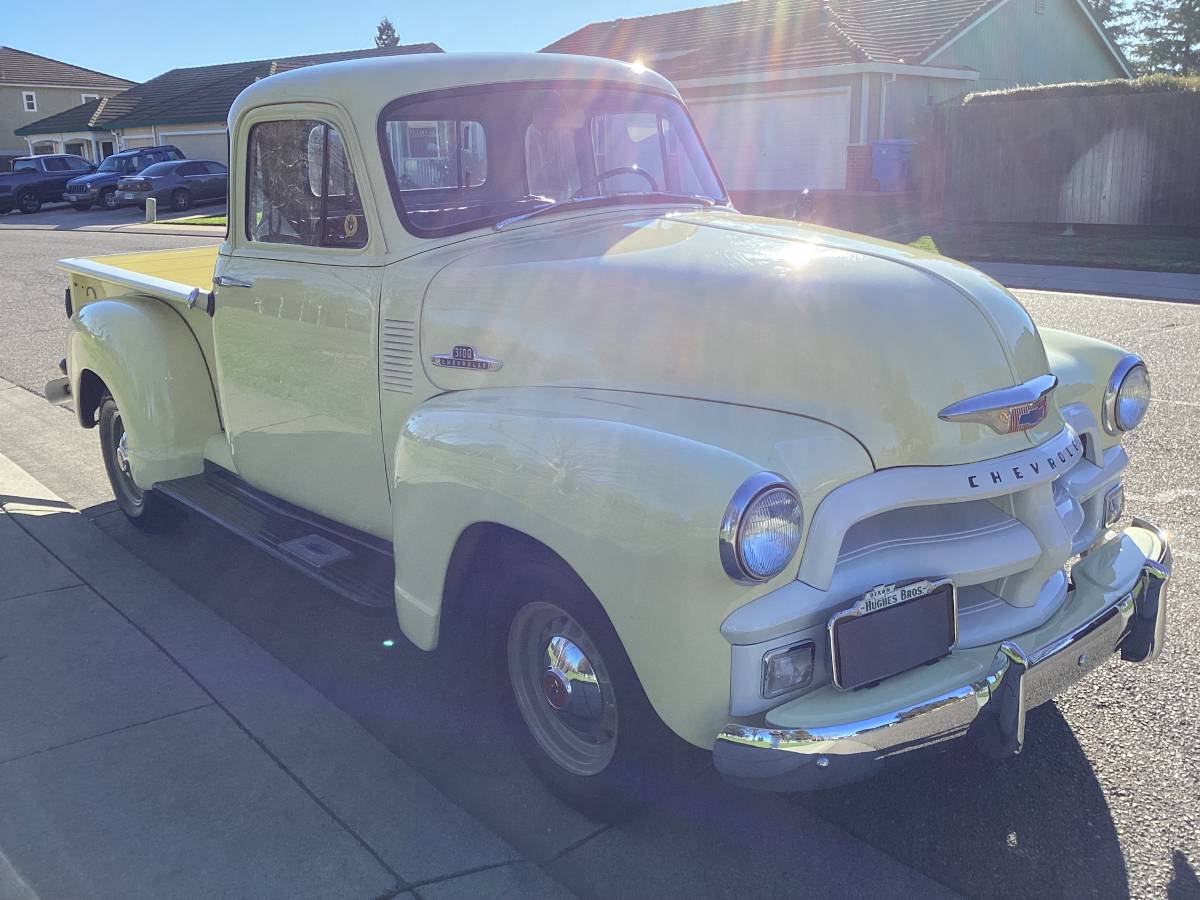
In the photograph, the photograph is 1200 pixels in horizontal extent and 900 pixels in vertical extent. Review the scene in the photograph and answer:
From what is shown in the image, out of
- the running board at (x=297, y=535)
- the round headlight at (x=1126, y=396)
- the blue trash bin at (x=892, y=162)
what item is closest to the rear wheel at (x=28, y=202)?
the blue trash bin at (x=892, y=162)

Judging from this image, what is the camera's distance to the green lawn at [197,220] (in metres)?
25.9

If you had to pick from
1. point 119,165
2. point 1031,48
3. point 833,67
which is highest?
point 1031,48

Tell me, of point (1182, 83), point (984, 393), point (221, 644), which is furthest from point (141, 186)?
point (984, 393)

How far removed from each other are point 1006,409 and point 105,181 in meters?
34.6

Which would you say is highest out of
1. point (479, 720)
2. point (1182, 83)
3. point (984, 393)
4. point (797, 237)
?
point (1182, 83)

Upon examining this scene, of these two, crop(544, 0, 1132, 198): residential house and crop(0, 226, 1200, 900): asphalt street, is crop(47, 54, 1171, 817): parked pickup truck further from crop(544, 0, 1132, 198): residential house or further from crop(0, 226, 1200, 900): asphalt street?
crop(544, 0, 1132, 198): residential house

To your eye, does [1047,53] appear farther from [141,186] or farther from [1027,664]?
[1027,664]

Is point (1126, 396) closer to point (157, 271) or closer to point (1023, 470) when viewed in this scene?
point (1023, 470)

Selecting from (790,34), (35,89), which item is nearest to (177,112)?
(35,89)

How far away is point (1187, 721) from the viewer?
3.56 m

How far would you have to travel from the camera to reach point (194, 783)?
3.38 m

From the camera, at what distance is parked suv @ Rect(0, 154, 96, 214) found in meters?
34.3

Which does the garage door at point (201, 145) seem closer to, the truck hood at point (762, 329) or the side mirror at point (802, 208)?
the side mirror at point (802, 208)

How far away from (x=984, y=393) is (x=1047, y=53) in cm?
3227
